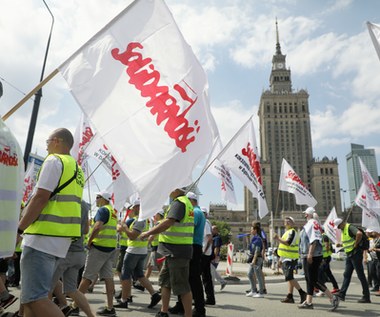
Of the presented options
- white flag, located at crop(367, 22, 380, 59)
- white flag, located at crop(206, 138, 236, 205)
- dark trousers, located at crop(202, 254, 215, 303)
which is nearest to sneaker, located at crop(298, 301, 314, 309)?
dark trousers, located at crop(202, 254, 215, 303)

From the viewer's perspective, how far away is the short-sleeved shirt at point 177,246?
4.91 metres

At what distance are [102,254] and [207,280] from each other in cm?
246

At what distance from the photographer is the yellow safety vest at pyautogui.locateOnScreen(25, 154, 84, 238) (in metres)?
3.23

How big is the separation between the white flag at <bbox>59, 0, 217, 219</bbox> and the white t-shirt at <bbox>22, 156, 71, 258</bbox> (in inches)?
26.6

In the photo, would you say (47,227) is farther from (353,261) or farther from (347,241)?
(347,241)

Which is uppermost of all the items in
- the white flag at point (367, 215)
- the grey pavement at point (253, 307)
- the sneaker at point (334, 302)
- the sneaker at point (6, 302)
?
the white flag at point (367, 215)

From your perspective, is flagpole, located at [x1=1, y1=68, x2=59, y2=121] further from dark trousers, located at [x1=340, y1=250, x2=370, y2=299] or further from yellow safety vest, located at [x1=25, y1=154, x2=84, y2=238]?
dark trousers, located at [x1=340, y1=250, x2=370, y2=299]

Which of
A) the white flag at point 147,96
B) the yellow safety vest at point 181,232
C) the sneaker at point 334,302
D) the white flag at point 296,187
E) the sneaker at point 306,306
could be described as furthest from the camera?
the white flag at point 296,187

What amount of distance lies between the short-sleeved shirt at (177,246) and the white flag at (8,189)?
2.83 m

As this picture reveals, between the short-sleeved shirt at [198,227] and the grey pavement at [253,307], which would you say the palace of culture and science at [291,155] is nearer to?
the grey pavement at [253,307]

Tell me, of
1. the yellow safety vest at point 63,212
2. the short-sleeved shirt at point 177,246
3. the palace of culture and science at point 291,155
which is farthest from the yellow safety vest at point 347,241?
the palace of culture and science at point 291,155

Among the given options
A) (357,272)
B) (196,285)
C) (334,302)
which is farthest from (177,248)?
(357,272)

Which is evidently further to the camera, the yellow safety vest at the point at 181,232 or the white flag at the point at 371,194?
the white flag at the point at 371,194

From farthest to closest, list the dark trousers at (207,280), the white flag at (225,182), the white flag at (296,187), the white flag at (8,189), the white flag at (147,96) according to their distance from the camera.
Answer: the white flag at (296,187), the white flag at (225,182), the dark trousers at (207,280), the white flag at (147,96), the white flag at (8,189)
